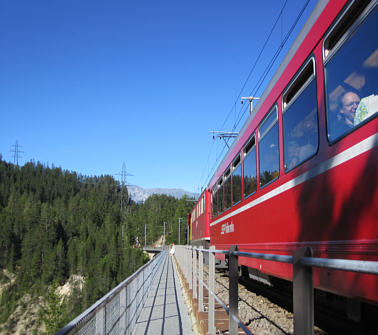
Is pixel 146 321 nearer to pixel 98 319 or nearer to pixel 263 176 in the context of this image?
pixel 263 176

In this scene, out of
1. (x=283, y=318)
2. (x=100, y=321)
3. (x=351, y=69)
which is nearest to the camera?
(x=100, y=321)

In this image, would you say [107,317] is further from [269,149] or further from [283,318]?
[269,149]

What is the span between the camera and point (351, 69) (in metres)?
3.56

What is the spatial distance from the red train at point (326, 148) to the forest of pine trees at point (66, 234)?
60.2 m

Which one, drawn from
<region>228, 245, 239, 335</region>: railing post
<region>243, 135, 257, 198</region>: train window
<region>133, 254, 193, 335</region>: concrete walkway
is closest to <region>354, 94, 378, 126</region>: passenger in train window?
<region>228, 245, 239, 335</region>: railing post

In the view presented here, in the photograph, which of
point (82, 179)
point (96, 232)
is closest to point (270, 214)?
point (96, 232)

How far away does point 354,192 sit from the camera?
342 cm

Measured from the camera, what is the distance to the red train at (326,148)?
3.25 metres

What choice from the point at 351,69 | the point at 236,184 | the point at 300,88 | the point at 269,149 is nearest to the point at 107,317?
the point at 351,69

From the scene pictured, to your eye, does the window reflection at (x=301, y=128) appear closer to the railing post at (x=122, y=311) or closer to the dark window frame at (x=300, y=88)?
the dark window frame at (x=300, y=88)

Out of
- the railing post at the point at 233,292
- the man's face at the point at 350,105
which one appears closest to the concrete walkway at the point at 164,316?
the railing post at the point at 233,292

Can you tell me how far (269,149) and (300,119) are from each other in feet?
4.87

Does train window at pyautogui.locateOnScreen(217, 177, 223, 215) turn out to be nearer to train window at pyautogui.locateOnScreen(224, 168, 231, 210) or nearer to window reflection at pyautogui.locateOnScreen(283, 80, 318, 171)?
train window at pyautogui.locateOnScreen(224, 168, 231, 210)

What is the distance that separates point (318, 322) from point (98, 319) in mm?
3050
